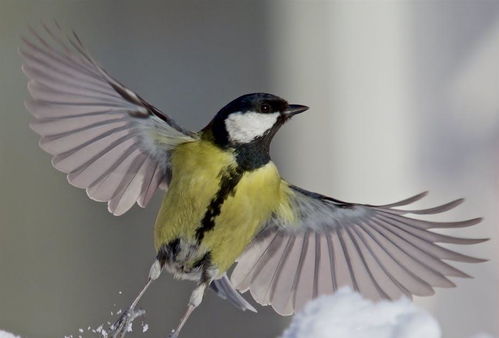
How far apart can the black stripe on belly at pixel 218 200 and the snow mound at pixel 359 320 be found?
0.52 metres

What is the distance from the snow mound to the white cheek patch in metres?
0.54

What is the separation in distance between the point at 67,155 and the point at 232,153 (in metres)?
0.22

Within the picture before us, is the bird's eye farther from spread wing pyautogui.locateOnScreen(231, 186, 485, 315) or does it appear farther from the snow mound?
the snow mound

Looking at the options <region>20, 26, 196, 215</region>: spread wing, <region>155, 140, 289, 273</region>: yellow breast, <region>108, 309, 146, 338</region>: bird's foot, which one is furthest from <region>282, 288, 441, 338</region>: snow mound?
<region>20, 26, 196, 215</region>: spread wing

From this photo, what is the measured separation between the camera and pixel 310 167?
1764 mm

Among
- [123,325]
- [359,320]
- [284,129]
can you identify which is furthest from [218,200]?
[284,129]

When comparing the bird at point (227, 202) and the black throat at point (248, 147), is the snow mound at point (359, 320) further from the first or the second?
→ the black throat at point (248, 147)

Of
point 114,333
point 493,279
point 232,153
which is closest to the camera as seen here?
point 114,333

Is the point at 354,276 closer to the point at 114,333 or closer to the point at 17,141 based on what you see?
the point at 114,333

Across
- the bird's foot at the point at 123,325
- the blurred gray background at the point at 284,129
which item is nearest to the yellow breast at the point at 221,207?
the bird's foot at the point at 123,325

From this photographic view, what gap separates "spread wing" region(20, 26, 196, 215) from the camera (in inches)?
37.3

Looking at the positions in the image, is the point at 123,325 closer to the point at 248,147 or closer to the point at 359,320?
the point at 248,147

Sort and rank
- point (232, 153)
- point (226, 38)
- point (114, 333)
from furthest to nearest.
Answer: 1. point (226, 38)
2. point (232, 153)
3. point (114, 333)

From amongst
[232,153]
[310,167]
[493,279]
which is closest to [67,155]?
[232,153]
